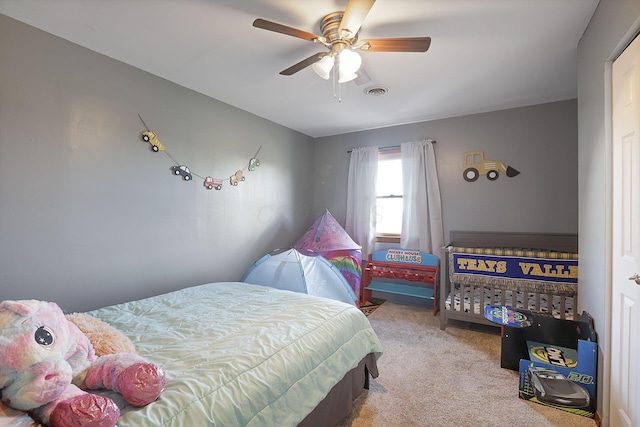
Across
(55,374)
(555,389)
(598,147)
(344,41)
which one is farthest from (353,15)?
(555,389)

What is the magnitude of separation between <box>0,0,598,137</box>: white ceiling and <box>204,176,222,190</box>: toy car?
2.81 feet

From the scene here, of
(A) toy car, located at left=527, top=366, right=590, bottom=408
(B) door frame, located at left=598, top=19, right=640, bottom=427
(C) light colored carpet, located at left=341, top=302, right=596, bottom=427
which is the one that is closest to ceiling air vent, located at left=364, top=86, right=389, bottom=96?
(B) door frame, located at left=598, top=19, right=640, bottom=427

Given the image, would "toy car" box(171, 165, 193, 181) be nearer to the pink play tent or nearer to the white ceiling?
the white ceiling

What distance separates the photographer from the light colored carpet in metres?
1.69

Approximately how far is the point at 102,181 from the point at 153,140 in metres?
0.53

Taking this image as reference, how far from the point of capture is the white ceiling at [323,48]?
1674 mm

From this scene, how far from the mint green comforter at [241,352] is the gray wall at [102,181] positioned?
569 millimetres

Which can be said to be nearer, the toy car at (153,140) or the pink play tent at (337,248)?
the toy car at (153,140)

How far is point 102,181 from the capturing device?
2.18 meters

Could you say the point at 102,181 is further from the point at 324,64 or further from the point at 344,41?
the point at 344,41

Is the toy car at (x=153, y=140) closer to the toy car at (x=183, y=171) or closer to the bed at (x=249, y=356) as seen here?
the toy car at (x=183, y=171)

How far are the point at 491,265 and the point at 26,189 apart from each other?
3.70m

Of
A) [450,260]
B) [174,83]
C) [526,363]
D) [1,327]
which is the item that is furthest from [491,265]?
[174,83]

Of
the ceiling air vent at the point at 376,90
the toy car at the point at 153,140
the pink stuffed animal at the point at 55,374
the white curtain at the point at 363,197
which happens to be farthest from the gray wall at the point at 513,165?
the pink stuffed animal at the point at 55,374
